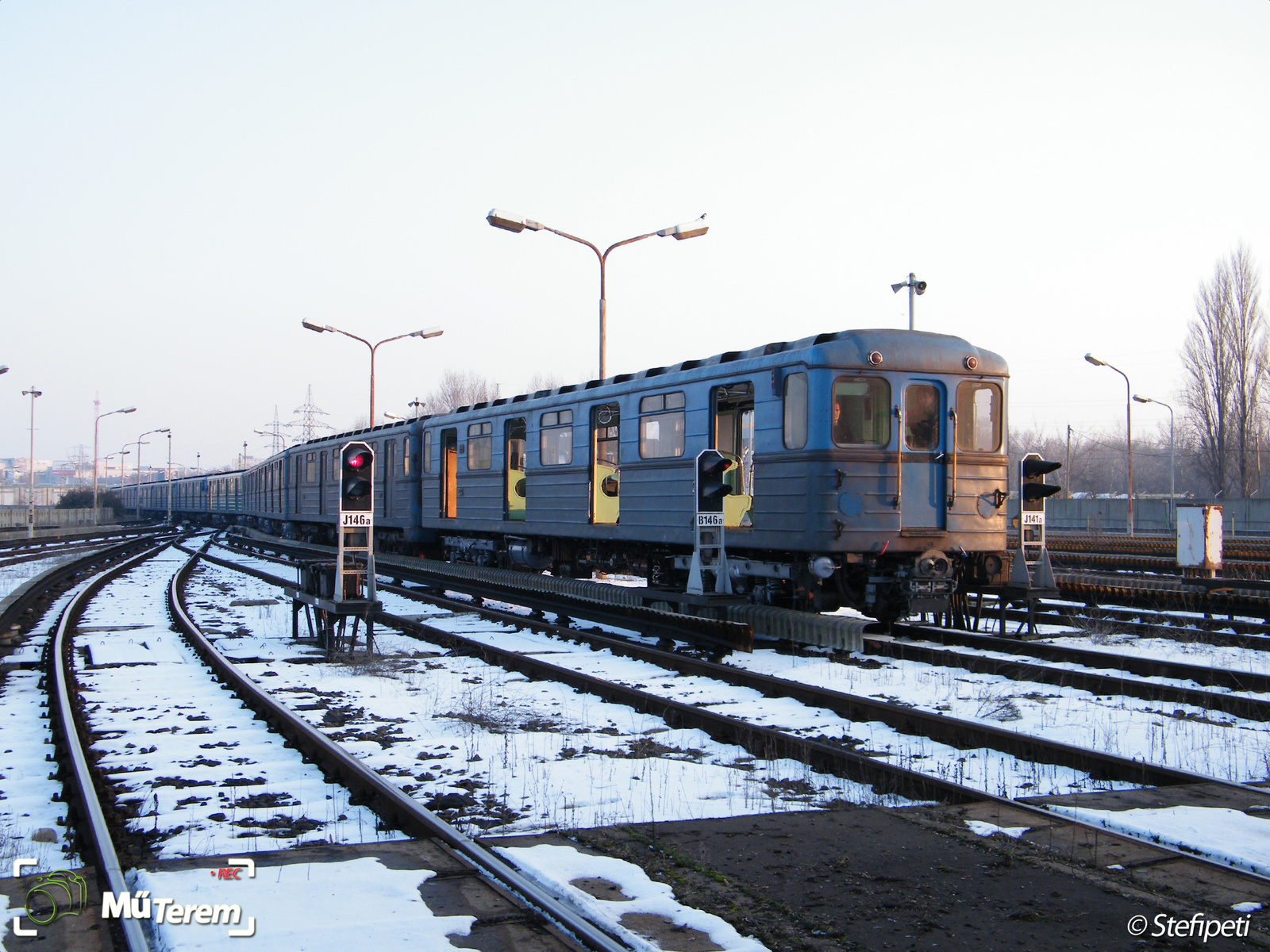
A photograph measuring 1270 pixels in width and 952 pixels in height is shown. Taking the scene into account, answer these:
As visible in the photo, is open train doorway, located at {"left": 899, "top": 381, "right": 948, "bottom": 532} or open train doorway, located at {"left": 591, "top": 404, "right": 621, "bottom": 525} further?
open train doorway, located at {"left": 591, "top": 404, "right": 621, "bottom": 525}

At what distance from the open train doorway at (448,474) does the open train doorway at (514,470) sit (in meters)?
2.65

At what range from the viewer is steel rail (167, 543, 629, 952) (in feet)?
12.6

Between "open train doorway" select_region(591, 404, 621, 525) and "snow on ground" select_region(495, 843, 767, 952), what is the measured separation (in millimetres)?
10550

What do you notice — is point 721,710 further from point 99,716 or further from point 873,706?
point 99,716

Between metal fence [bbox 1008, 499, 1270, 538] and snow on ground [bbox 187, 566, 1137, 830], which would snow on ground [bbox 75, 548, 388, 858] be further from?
metal fence [bbox 1008, 499, 1270, 538]

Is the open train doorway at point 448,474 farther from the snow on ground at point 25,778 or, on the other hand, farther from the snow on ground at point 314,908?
the snow on ground at point 314,908

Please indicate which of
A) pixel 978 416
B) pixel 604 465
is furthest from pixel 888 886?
pixel 604 465

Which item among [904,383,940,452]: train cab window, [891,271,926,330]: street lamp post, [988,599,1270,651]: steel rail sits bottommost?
[988,599,1270,651]: steel rail

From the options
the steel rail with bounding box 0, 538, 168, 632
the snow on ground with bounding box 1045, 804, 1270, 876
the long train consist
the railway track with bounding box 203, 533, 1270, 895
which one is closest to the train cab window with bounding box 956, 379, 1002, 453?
the long train consist

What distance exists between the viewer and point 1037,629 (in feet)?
43.4

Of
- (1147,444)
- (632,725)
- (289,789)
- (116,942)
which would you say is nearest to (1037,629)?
(632,725)

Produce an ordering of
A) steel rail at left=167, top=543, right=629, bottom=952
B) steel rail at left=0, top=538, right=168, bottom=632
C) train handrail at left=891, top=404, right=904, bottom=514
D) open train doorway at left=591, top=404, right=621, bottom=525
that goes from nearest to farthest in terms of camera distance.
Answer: steel rail at left=167, top=543, right=629, bottom=952, train handrail at left=891, top=404, right=904, bottom=514, steel rail at left=0, top=538, right=168, bottom=632, open train doorway at left=591, top=404, right=621, bottom=525

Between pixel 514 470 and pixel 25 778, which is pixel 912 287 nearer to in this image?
pixel 514 470

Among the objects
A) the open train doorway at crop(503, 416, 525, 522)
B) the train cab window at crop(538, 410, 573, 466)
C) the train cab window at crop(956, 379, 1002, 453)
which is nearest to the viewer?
the train cab window at crop(956, 379, 1002, 453)
